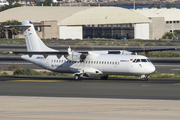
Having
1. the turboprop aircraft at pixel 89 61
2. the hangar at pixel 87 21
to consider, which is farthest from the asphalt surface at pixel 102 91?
the hangar at pixel 87 21

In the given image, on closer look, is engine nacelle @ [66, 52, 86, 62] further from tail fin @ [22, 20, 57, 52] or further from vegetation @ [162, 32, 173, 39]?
vegetation @ [162, 32, 173, 39]

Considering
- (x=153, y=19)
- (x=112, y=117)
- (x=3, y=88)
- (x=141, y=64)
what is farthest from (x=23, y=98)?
(x=153, y=19)

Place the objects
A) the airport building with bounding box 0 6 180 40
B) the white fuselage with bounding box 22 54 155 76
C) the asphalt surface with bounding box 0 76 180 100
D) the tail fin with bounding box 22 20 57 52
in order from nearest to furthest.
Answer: the asphalt surface with bounding box 0 76 180 100, the white fuselage with bounding box 22 54 155 76, the tail fin with bounding box 22 20 57 52, the airport building with bounding box 0 6 180 40

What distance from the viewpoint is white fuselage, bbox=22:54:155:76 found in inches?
1254

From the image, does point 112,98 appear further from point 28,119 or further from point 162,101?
point 28,119

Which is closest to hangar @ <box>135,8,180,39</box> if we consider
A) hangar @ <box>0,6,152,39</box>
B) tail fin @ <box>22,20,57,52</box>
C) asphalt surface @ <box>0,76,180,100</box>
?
hangar @ <box>0,6,152,39</box>

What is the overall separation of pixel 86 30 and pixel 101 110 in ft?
338

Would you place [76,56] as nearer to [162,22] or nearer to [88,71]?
[88,71]

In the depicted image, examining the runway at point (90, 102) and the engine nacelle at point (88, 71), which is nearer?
the runway at point (90, 102)

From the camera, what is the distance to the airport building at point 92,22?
370 ft

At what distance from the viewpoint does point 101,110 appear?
705 inches

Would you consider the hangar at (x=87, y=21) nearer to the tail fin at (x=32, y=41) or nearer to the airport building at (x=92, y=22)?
the airport building at (x=92, y=22)

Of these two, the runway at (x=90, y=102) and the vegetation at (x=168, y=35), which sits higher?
the vegetation at (x=168, y=35)

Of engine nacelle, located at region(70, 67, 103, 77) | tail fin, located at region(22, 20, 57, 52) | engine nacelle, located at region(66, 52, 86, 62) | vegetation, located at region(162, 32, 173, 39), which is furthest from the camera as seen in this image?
vegetation, located at region(162, 32, 173, 39)
